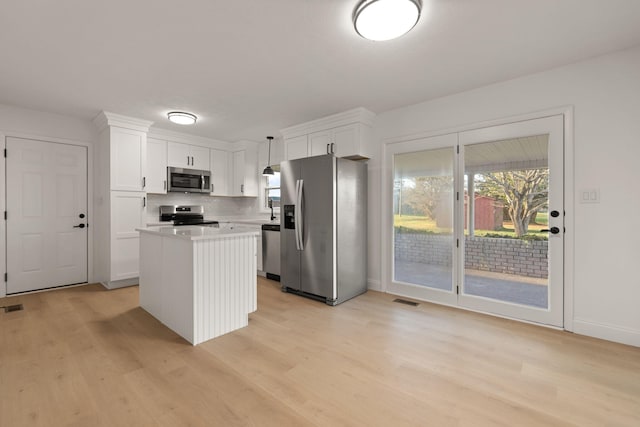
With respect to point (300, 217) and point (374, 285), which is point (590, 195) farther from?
point (300, 217)

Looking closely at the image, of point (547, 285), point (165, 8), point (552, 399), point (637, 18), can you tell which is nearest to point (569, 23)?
point (637, 18)

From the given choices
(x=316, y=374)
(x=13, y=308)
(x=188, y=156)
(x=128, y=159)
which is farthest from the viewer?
(x=188, y=156)

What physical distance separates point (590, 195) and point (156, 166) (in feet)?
18.0

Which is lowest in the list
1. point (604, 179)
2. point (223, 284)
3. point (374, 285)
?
point (374, 285)

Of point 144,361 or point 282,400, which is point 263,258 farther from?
point 282,400

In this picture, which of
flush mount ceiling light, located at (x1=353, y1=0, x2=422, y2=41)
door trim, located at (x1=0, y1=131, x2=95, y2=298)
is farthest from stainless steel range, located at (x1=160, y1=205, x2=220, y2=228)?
flush mount ceiling light, located at (x1=353, y1=0, x2=422, y2=41)

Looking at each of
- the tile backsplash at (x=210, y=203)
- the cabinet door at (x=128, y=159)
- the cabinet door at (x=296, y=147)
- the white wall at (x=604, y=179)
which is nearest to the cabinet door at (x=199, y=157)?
the tile backsplash at (x=210, y=203)

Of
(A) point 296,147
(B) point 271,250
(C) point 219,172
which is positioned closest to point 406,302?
(B) point 271,250

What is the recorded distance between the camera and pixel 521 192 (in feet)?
9.39

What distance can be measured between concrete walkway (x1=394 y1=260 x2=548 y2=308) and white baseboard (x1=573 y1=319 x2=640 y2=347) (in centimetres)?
28

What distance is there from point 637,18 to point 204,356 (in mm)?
3903

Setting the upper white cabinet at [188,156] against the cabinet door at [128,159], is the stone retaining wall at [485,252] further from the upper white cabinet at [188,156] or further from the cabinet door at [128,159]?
the cabinet door at [128,159]

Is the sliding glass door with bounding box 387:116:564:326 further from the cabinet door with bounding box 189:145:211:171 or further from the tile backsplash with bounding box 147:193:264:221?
the cabinet door with bounding box 189:145:211:171

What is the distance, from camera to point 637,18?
1970mm
